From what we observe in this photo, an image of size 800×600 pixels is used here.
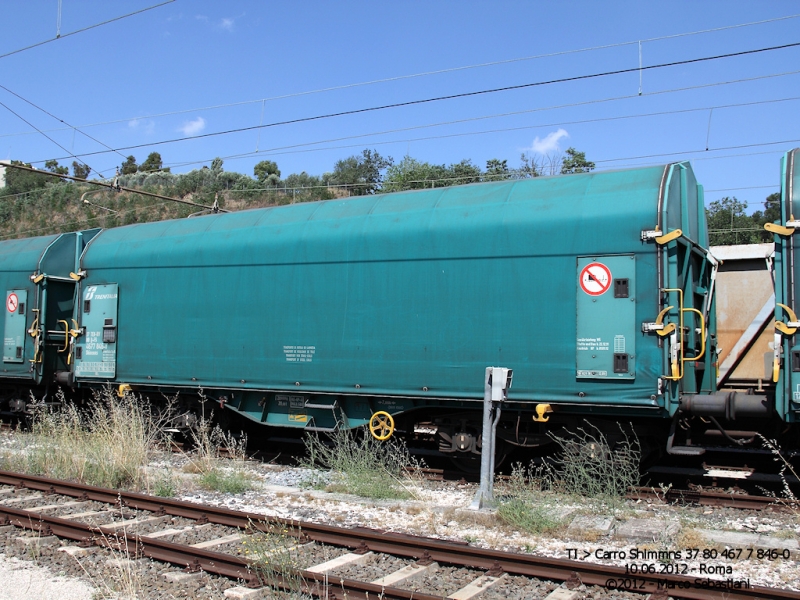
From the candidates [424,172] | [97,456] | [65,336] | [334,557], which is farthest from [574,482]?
[424,172]

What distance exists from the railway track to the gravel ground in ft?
0.39

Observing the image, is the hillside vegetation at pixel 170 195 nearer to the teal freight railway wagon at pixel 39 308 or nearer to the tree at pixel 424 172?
the tree at pixel 424 172

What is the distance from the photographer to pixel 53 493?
8680 millimetres

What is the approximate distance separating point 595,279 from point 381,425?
3444 millimetres

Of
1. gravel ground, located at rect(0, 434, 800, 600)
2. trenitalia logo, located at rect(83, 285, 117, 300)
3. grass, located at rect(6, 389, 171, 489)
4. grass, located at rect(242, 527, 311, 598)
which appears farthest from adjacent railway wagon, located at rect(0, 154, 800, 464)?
grass, located at rect(242, 527, 311, 598)

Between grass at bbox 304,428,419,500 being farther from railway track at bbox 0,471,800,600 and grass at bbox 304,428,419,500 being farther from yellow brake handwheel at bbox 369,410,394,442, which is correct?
railway track at bbox 0,471,800,600

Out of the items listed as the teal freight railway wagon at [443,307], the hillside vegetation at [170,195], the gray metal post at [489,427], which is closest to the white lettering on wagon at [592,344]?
the teal freight railway wagon at [443,307]

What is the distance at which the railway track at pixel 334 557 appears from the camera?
16.3 feet

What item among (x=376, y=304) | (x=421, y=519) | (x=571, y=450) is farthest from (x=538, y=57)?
(x=421, y=519)

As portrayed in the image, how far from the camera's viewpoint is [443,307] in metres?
8.94

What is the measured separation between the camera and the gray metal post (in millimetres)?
7504

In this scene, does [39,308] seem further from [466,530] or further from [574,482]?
[574,482]

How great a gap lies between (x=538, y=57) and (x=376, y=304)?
19.1ft

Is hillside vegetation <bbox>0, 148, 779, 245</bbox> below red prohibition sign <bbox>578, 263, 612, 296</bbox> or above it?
above
